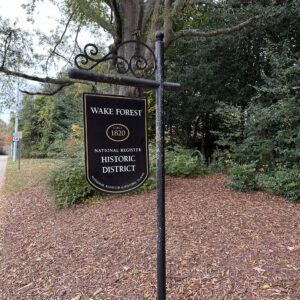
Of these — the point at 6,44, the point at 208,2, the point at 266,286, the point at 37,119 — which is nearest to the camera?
the point at 266,286

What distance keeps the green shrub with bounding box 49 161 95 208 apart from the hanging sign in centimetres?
392

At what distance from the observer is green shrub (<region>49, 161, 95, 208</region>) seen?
19.3ft

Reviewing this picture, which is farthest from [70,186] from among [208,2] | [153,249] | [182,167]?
[208,2]

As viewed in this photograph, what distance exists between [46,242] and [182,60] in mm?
8176

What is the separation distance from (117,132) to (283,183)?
4.39 meters

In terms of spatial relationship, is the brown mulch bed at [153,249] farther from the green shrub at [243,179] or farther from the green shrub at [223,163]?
the green shrub at [223,163]

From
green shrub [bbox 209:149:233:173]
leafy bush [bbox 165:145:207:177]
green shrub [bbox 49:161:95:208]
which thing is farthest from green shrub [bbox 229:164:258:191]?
green shrub [bbox 49:161:95:208]

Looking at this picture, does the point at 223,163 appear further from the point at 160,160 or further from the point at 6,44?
the point at 160,160

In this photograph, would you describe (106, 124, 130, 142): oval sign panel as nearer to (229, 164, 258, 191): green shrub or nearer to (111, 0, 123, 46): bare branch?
(229, 164, 258, 191): green shrub

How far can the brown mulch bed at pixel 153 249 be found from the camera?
282cm

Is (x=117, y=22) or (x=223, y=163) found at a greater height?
(x=117, y=22)

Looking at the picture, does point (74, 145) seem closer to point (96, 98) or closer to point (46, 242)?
point (46, 242)

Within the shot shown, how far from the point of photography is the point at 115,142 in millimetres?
Result: 2111

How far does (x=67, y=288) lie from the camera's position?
300 centimetres
